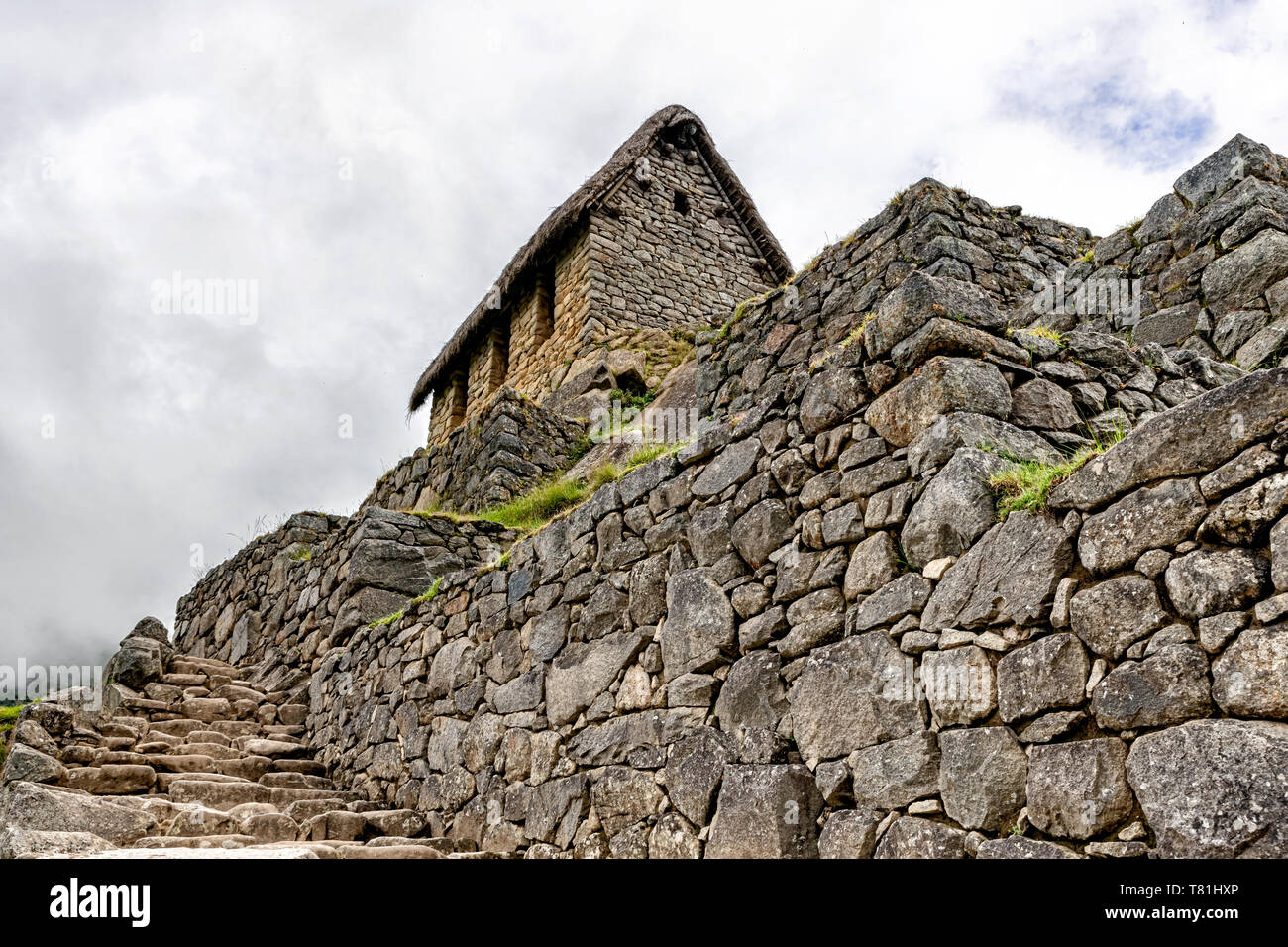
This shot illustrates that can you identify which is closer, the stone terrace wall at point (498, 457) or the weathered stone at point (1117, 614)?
the weathered stone at point (1117, 614)

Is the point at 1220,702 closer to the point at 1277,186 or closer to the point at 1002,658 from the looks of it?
the point at 1002,658

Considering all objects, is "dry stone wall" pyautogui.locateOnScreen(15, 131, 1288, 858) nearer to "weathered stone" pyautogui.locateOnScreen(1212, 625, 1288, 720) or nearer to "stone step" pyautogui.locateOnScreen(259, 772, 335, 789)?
"weathered stone" pyautogui.locateOnScreen(1212, 625, 1288, 720)

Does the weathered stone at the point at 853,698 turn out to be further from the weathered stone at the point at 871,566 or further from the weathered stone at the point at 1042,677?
the weathered stone at the point at 1042,677

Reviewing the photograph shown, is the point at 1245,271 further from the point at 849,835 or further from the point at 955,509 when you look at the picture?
the point at 849,835

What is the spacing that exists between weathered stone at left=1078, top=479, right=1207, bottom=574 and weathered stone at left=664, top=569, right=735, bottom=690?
155 cm

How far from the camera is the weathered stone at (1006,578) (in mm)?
2484

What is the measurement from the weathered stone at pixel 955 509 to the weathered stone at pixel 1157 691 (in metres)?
0.66

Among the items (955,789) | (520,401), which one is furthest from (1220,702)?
(520,401)

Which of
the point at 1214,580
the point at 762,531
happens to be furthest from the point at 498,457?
the point at 1214,580

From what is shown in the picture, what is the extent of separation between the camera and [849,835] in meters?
2.79

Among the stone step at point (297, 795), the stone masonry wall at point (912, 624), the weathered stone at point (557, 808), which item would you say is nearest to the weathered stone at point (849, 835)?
the stone masonry wall at point (912, 624)

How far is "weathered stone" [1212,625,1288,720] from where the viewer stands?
1.93 meters

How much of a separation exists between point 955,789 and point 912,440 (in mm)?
1174

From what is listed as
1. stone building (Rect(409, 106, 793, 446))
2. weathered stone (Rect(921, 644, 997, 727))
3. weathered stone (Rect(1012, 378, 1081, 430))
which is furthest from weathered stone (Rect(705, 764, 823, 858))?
stone building (Rect(409, 106, 793, 446))
